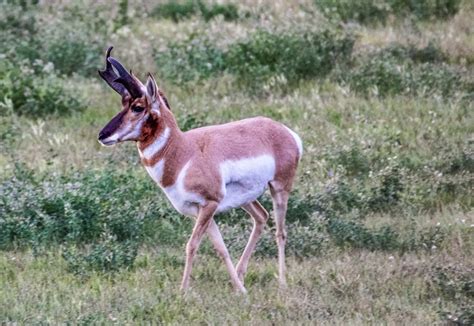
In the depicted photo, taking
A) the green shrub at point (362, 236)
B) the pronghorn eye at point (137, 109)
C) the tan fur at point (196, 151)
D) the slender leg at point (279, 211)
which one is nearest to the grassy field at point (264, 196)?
the green shrub at point (362, 236)

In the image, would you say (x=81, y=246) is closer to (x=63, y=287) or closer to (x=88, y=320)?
(x=63, y=287)

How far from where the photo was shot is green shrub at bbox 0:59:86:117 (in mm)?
14320

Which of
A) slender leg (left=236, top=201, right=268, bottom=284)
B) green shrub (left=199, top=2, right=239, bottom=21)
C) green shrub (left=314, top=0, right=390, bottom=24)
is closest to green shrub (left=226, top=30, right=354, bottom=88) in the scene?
green shrub (left=314, top=0, right=390, bottom=24)

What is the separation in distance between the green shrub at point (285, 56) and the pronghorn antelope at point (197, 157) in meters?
5.73

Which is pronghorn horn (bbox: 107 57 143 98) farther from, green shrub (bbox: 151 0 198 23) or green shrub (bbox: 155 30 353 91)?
green shrub (bbox: 151 0 198 23)

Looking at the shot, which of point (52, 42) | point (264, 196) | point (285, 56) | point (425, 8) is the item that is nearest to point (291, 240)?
point (264, 196)

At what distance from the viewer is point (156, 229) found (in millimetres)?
10797

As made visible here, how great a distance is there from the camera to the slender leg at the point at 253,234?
955cm

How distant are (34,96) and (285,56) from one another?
326cm

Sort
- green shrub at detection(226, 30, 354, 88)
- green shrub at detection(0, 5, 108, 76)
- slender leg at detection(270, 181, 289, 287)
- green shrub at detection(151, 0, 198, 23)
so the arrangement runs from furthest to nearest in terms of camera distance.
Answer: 1. green shrub at detection(151, 0, 198, 23)
2. green shrub at detection(0, 5, 108, 76)
3. green shrub at detection(226, 30, 354, 88)
4. slender leg at detection(270, 181, 289, 287)

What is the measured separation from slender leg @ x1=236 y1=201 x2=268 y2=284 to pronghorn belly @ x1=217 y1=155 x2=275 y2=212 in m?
0.45

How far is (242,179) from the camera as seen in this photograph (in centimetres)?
930

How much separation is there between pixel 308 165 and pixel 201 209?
3642mm

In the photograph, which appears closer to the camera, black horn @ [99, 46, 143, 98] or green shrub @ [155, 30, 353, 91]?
black horn @ [99, 46, 143, 98]
